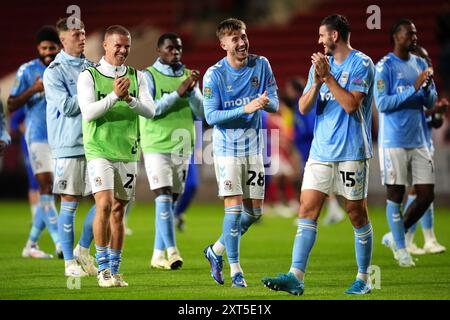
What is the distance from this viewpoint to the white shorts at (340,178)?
7.78 metres

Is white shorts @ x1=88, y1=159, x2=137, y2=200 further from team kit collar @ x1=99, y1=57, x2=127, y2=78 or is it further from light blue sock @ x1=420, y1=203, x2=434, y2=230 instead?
light blue sock @ x1=420, y1=203, x2=434, y2=230

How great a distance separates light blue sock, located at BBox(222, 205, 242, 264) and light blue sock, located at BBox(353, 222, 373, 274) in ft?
3.91

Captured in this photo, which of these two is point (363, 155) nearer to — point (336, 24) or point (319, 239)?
point (336, 24)

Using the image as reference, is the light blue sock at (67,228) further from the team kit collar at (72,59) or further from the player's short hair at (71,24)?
the player's short hair at (71,24)

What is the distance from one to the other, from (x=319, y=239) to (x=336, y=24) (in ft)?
19.7

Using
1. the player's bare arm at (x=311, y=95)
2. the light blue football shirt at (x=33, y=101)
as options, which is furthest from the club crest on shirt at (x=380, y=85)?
the light blue football shirt at (x=33, y=101)

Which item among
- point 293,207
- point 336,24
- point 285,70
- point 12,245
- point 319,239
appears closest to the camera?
point 336,24

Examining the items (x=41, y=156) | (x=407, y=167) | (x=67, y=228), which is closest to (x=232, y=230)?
(x=67, y=228)

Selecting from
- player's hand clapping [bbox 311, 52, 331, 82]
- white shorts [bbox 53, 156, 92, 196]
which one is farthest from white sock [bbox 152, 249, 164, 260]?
player's hand clapping [bbox 311, 52, 331, 82]

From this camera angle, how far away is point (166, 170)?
33.6ft

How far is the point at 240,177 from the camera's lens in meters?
8.59

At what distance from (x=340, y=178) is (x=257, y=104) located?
970 millimetres
